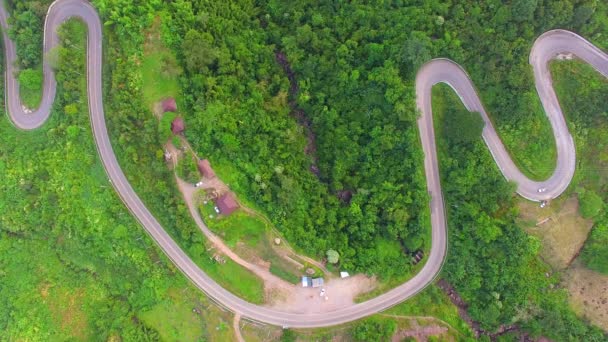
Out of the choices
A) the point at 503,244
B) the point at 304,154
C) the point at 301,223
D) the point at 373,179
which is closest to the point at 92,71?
the point at 304,154

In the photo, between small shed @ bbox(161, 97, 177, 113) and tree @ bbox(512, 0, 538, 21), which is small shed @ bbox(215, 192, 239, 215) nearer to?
small shed @ bbox(161, 97, 177, 113)

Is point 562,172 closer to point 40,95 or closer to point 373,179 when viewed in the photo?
point 373,179

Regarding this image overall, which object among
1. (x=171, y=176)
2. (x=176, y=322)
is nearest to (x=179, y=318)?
(x=176, y=322)

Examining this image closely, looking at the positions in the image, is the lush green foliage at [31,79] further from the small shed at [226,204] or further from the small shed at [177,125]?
the small shed at [226,204]

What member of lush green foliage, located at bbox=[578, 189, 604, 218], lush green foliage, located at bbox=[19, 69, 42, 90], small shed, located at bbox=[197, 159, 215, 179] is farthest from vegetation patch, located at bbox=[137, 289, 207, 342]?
lush green foliage, located at bbox=[578, 189, 604, 218]

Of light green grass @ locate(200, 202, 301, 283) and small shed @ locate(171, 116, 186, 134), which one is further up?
small shed @ locate(171, 116, 186, 134)

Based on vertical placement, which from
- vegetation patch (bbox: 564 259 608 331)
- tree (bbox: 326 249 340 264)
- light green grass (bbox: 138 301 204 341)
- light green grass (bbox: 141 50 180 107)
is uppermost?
light green grass (bbox: 141 50 180 107)

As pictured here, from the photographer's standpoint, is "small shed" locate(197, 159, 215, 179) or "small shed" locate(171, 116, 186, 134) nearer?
"small shed" locate(171, 116, 186, 134)

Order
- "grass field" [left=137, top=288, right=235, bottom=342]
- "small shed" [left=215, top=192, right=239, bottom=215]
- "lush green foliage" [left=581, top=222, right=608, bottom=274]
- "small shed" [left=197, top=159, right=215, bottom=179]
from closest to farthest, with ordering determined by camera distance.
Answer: "small shed" [left=215, top=192, right=239, bottom=215] → "small shed" [left=197, top=159, right=215, bottom=179] → "lush green foliage" [left=581, top=222, right=608, bottom=274] → "grass field" [left=137, top=288, right=235, bottom=342]
